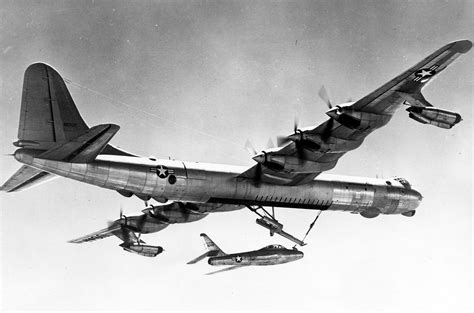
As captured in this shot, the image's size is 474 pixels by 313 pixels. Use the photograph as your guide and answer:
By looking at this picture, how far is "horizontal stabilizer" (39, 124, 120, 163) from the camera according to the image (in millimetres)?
19484

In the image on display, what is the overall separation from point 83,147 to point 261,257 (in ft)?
35.1

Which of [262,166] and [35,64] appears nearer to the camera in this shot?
[35,64]

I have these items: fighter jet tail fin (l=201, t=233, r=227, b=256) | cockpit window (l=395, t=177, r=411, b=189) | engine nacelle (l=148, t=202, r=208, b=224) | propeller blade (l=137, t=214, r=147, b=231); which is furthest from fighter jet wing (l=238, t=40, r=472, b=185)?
propeller blade (l=137, t=214, r=147, b=231)

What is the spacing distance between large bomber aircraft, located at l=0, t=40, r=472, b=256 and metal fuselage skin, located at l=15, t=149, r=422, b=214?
0.04m

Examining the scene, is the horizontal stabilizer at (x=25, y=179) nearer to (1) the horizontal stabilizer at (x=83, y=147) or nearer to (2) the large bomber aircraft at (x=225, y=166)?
(2) the large bomber aircraft at (x=225, y=166)

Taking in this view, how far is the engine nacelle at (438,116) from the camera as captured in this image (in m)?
21.2

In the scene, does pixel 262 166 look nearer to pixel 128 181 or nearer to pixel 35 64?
pixel 128 181

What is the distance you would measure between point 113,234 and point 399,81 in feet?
54.7

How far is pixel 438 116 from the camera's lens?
21.1 metres

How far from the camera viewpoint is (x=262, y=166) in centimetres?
2433

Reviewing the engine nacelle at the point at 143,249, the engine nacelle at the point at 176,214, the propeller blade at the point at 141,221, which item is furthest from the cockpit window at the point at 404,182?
the propeller blade at the point at 141,221

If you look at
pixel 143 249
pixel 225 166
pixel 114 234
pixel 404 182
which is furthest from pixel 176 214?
pixel 404 182

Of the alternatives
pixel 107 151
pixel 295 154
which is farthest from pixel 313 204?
pixel 107 151

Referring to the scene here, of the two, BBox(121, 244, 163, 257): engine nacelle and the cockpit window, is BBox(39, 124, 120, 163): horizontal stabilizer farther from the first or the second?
the cockpit window
